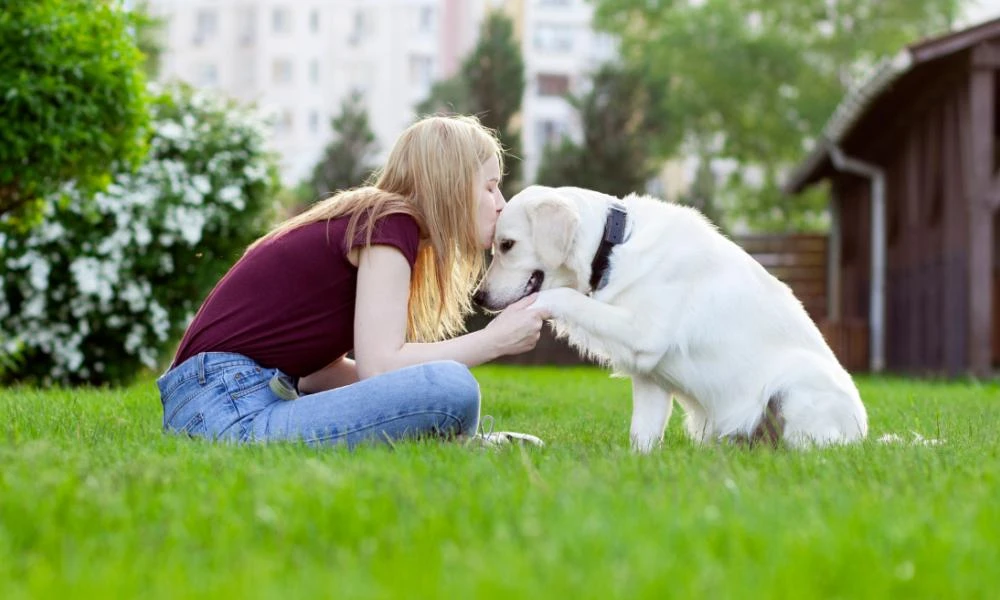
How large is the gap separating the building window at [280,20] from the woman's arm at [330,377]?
60.5 metres

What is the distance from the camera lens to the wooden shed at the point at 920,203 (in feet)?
38.2

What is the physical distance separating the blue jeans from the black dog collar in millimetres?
727

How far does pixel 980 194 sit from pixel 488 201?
27.0 ft

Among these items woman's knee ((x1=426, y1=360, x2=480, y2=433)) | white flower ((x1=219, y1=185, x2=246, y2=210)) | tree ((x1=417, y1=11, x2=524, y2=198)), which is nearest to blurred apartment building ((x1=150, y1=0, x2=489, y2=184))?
tree ((x1=417, y1=11, x2=524, y2=198))

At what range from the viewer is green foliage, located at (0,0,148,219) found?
7242 millimetres

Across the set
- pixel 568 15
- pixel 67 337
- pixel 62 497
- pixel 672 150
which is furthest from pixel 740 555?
pixel 568 15

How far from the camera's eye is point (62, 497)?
109 inches

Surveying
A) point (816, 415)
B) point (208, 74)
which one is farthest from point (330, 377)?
point (208, 74)

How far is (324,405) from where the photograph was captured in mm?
4254

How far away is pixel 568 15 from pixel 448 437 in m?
53.9

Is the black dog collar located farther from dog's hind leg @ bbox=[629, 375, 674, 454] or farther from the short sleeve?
the short sleeve

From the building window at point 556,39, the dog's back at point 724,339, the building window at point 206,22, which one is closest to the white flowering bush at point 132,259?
the dog's back at point 724,339

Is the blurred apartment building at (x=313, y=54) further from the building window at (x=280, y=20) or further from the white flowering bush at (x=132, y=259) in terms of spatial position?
the white flowering bush at (x=132, y=259)

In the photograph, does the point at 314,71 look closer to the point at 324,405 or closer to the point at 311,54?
the point at 311,54
